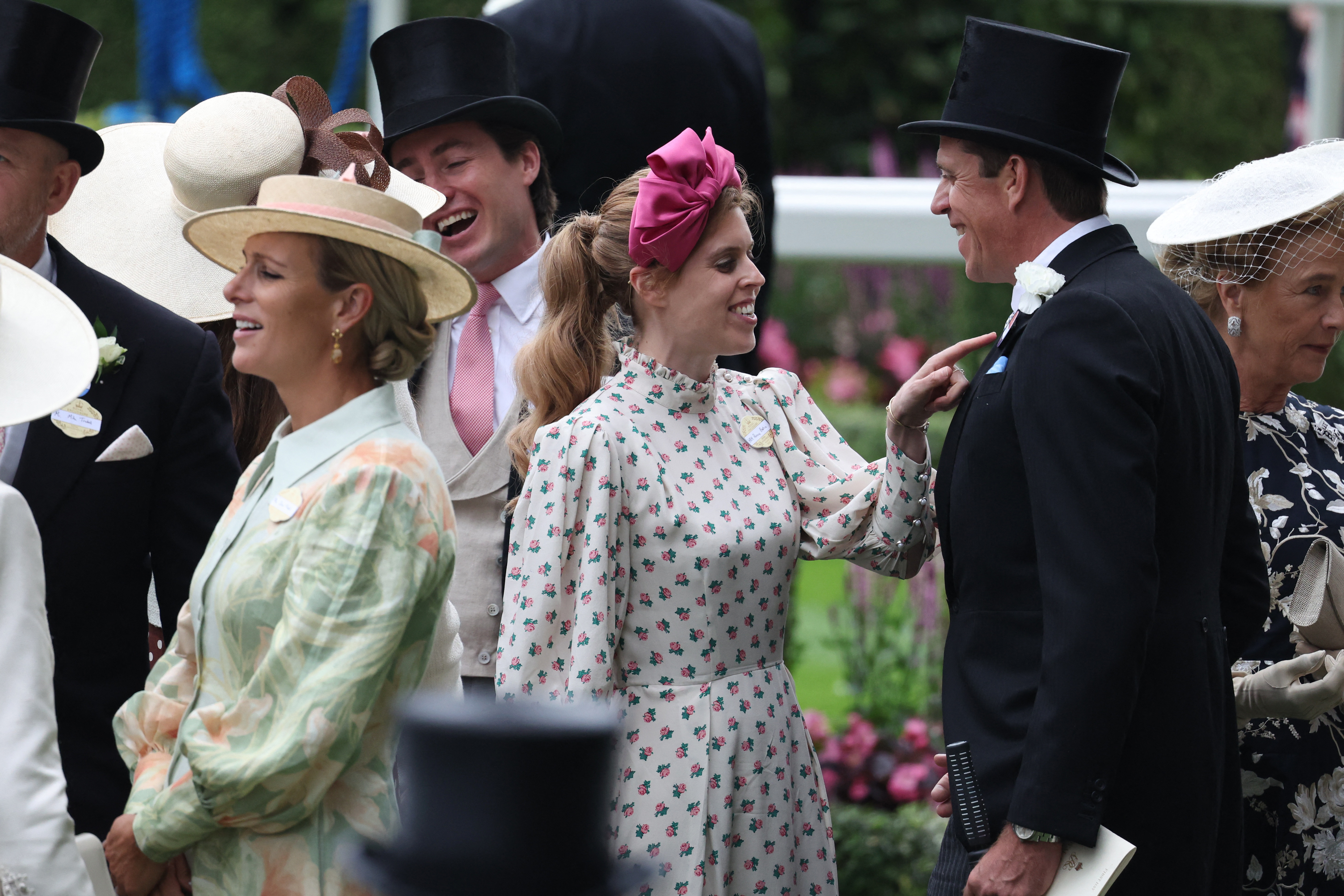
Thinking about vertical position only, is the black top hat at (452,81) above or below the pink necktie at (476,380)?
above

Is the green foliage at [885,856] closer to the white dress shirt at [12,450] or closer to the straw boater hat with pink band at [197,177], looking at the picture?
the straw boater hat with pink band at [197,177]

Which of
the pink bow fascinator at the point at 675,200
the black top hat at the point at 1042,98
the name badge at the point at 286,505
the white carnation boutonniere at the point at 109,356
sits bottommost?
the name badge at the point at 286,505

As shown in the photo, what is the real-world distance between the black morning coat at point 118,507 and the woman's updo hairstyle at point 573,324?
0.64 metres

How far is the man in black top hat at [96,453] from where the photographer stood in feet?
9.78

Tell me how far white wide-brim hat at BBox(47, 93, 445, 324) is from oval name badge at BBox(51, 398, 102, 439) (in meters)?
0.54

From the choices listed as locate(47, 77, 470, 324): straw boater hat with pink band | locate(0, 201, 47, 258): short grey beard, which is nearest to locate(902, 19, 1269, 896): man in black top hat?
locate(47, 77, 470, 324): straw boater hat with pink band

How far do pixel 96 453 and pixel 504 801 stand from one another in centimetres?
194

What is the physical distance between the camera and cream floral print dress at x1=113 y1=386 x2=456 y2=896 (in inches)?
89.8

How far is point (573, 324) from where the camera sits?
341 cm

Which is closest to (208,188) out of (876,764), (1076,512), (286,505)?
(286,505)

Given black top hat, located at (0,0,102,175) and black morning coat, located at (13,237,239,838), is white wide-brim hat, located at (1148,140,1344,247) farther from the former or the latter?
black top hat, located at (0,0,102,175)

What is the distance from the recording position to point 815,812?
322cm

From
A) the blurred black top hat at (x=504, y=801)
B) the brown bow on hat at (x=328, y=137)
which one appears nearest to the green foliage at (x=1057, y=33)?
the brown bow on hat at (x=328, y=137)

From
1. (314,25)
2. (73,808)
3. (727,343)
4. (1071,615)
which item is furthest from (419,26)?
(314,25)
